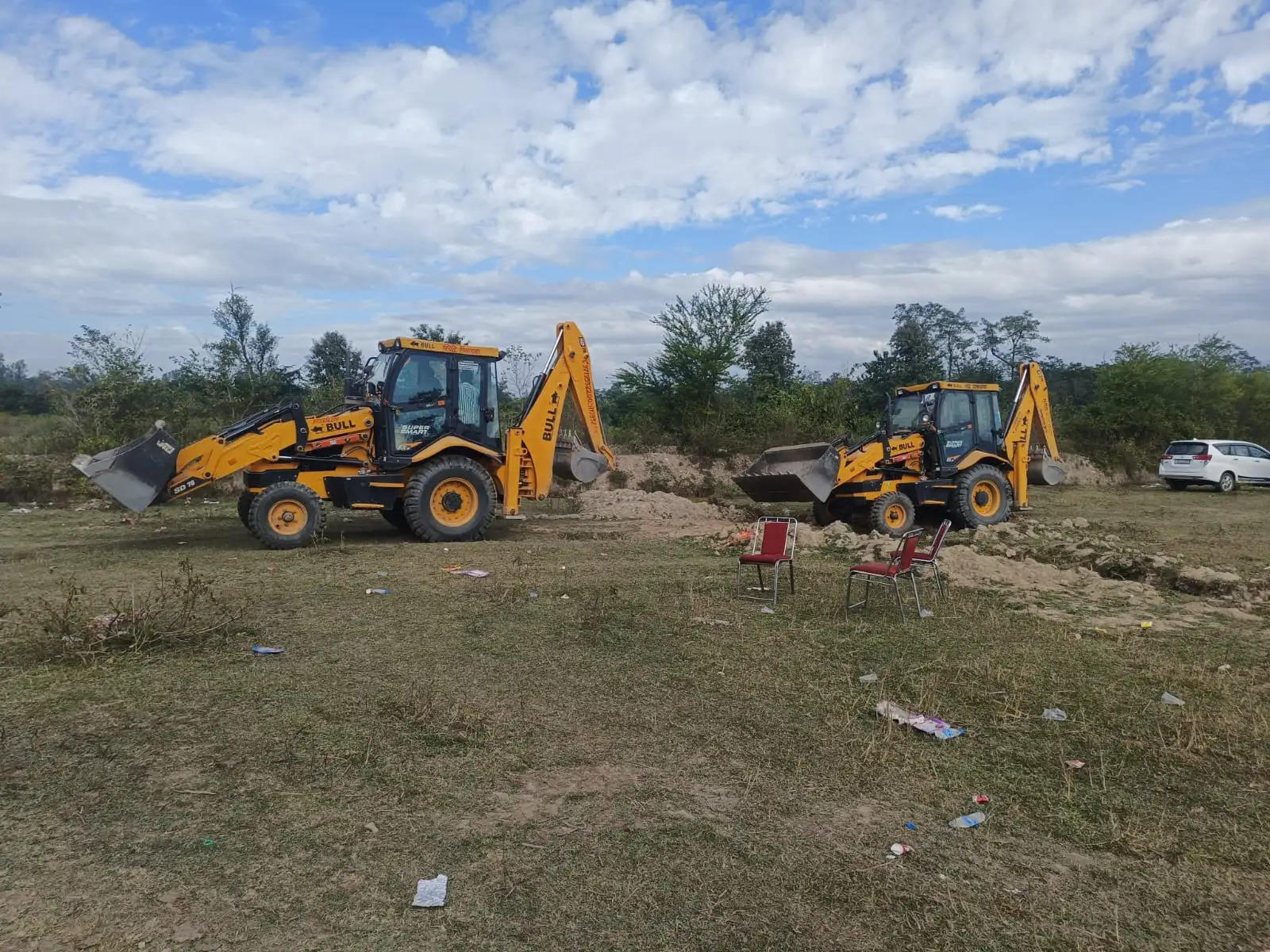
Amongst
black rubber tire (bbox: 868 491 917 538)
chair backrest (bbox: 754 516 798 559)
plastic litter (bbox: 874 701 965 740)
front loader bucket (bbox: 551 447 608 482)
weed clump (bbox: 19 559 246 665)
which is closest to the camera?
plastic litter (bbox: 874 701 965 740)

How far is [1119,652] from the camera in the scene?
6.14 m

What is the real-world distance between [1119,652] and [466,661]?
4646 millimetres

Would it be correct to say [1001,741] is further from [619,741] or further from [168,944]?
[168,944]

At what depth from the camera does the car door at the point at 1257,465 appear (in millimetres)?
20750

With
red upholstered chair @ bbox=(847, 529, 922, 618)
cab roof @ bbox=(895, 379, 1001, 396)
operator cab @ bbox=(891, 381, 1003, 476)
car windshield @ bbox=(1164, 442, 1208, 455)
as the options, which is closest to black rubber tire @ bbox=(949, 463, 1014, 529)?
operator cab @ bbox=(891, 381, 1003, 476)

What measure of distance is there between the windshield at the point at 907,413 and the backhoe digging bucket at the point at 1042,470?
9.31 ft

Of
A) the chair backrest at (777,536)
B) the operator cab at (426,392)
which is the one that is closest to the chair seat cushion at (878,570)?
the chair backrest at (777,536)

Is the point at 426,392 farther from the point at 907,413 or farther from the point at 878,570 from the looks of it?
the point at 907,413

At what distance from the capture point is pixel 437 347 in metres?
11.1

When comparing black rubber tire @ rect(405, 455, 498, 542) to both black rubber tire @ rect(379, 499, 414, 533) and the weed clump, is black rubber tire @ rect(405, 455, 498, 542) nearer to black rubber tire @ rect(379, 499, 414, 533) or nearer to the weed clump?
black rubber tire @ rect(379, 499, 414, 533)

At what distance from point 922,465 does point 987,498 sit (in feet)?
4.72

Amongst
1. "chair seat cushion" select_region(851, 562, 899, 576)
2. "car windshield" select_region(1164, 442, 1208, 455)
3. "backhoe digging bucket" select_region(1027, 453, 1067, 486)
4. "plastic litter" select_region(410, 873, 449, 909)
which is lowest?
"plastic litter" select_region(410, 873, 449, 909)

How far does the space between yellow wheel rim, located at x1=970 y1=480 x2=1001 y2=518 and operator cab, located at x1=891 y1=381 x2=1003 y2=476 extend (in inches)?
22.6

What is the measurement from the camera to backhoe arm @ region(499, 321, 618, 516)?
12.0 meters
